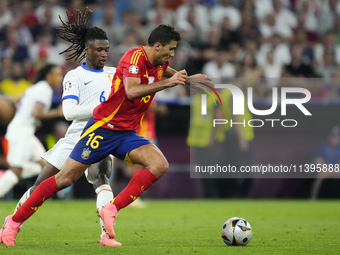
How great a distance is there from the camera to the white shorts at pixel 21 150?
940cm

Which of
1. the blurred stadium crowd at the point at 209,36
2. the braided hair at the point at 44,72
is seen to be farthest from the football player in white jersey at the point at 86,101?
the blurred stadium crowd at the point at 209,36

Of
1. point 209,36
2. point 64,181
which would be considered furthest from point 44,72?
point 209,36

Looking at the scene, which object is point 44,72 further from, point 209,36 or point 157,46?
point 209,36

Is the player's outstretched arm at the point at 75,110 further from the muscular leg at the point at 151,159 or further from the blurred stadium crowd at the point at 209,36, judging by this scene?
the blurred stadium crowd at the point at 209,36

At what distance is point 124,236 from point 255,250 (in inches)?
71.8

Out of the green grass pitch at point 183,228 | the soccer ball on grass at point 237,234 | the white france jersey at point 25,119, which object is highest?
the white france jersey at point 25,119

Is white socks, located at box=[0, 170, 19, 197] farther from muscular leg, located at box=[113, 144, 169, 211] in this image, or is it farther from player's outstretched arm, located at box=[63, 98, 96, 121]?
muscular leg, located at box=[113, 144, 169, 211]

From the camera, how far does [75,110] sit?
19.6ft

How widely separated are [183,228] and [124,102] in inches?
113

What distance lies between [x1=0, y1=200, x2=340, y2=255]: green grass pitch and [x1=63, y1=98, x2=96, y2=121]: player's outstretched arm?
1.34 metres

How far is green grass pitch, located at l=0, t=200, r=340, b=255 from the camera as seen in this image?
5.45 meters

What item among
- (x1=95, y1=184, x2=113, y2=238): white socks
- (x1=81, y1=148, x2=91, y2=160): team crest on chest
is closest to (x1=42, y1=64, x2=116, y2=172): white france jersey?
(x1=95, y1=184, x2=113, y2=238): white socks

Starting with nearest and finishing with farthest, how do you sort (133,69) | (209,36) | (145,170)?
1. (133,69)
2. (145,170)
3. (209,36)

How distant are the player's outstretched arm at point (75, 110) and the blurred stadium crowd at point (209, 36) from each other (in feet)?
23.0
